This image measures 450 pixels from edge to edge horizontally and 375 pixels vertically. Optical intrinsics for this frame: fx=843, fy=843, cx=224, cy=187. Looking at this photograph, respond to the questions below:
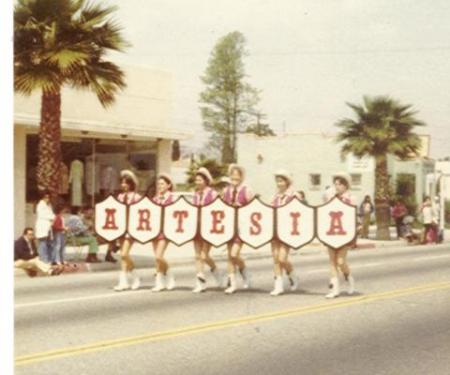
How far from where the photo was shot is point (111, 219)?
432 inches

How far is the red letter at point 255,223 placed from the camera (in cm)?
1030

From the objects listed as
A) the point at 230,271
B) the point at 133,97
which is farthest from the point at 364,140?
the point at 230,271

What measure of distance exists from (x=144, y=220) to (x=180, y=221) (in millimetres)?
488

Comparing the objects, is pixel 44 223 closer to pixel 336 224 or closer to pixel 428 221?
pixel 336 224

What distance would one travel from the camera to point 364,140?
81.1 feet

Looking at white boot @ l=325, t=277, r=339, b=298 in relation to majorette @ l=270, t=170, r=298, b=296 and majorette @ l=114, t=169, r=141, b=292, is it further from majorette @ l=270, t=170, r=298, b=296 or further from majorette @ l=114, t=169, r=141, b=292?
majorette @ l=114, t=169, r=141, b=292

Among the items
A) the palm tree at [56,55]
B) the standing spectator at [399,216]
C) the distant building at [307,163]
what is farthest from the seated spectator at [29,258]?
the distant building at [307,163]

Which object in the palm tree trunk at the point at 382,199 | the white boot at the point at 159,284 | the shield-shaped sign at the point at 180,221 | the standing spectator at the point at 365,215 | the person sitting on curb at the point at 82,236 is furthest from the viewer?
the standing spectator at the point at 365,215

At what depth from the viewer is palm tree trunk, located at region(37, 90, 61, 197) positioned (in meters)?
15.4

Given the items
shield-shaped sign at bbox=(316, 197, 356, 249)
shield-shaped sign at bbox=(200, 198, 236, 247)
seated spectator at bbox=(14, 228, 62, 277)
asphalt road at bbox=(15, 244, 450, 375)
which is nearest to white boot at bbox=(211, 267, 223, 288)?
asphalt road at bbox=(15, 244, 450, 375)

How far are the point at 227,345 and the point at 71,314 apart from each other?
2.43 meters

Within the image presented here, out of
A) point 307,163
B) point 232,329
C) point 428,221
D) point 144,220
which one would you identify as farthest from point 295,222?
point 307,163

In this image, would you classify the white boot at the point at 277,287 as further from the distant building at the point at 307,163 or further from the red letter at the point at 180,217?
the distant building at the point at 307,163

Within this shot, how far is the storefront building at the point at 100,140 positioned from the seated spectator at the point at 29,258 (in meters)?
4.71
